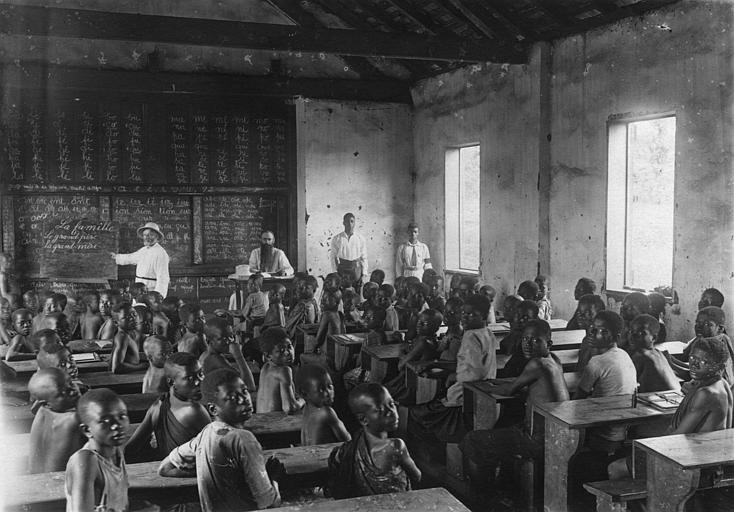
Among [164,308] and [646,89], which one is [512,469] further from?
[646,89]

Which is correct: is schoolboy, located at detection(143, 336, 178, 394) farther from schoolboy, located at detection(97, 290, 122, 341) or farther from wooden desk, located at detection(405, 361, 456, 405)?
wooden desk, located at detection(405, 361, 456, 405)

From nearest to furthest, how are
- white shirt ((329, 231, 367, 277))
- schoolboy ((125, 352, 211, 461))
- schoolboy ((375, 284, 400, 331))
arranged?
schoolboy ((125, 352, 211, 461))
schoolboy ((375, 284, 400, 331))
white shirt ((329, 231, 367, 277))

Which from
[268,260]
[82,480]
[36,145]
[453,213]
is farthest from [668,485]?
[36,145]

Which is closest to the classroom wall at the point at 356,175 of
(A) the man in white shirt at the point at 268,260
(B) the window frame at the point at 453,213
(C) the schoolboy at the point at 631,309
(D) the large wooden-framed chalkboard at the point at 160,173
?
(D) the large wooden-framed chalkboard at the point at 160,173

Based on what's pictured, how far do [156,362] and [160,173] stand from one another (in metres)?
6.48

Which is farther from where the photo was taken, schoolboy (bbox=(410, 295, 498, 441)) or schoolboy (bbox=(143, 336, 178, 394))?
schoolboy (bbox=(410, 295, 498, 441))

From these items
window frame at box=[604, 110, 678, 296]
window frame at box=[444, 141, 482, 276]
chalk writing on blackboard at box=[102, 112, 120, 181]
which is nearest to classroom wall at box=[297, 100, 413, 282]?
window frame at box=[444, 141, 482, 276]

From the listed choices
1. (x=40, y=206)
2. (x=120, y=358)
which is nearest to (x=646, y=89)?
(x=120, y=358)

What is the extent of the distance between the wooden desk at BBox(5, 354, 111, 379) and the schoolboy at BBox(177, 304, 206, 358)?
0.58 meters

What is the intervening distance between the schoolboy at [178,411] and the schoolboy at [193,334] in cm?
133

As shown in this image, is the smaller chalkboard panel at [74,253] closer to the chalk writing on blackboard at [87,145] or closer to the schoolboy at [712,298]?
the chalk writing on blackboard at [87,145]

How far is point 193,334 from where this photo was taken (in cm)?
437

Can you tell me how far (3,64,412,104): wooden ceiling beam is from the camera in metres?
9.24

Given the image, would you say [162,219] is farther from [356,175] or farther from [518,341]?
[518,341]
